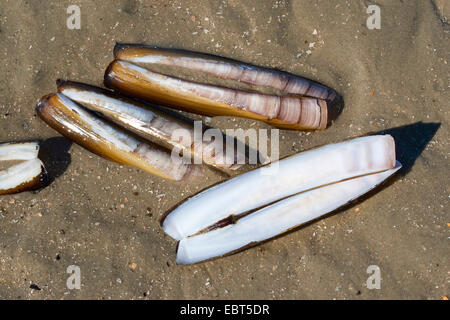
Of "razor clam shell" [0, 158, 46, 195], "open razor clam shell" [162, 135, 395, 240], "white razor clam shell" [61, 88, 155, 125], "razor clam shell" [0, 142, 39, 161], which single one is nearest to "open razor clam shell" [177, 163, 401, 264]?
"open razor clam shell" [162, 135, 395, 240]

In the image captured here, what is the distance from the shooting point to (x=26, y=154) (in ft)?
9.71

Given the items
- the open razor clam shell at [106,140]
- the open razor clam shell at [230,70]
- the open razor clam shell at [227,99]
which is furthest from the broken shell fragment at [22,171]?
the open razor clam shell at [230,70]

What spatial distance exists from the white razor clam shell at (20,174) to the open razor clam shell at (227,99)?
82 cm

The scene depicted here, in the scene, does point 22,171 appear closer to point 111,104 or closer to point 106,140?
point 106,140

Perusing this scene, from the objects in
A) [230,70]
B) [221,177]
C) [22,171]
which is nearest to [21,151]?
[22,171]

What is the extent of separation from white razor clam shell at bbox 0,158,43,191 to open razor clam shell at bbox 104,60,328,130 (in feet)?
2.70

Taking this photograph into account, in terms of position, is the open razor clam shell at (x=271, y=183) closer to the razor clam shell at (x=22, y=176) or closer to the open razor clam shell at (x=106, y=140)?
the open razor clam shell at (x=106, y=140)

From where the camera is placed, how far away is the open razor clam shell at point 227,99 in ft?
9.51

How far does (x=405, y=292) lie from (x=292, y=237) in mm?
819

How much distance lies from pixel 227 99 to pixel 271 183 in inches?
25.5

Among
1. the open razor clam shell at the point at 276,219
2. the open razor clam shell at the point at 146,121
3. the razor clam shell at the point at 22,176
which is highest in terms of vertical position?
the open razor clam shell at the point at 146,121

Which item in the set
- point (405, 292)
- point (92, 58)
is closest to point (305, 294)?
point (405, 292)

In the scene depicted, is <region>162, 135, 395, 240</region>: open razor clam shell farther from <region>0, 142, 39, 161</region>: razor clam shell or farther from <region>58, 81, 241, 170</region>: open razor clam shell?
<region>0, 142, 39, 161</region>: razor clam shell

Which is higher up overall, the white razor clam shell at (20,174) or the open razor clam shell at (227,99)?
the open razor clam shell at (227,99)
